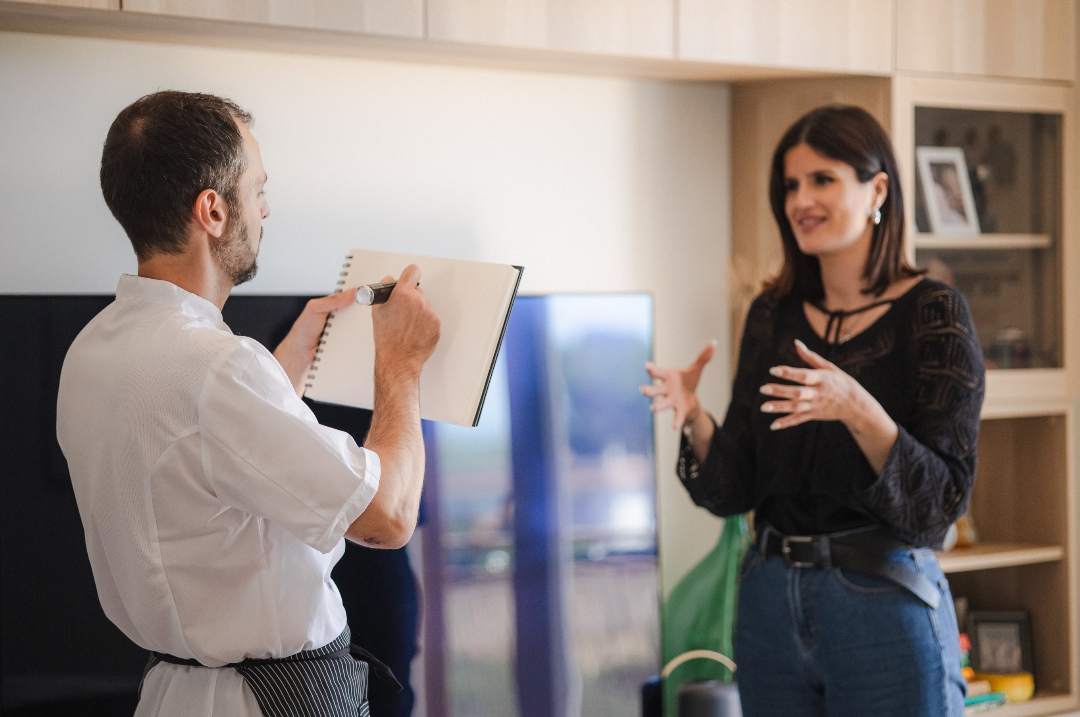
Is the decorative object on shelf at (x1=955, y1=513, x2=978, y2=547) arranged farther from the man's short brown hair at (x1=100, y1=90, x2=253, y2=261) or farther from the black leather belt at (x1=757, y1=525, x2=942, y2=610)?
the man's short brown hair at (x1=100, y1=90, x2=253, y2=261)

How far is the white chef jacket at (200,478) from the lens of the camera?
1.09 metres

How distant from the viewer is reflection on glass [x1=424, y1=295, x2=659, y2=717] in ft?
6.61

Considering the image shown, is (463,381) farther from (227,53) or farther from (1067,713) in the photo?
(1067,713)

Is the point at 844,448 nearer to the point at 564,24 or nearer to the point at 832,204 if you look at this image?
the point at 832,204

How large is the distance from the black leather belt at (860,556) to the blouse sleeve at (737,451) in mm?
167

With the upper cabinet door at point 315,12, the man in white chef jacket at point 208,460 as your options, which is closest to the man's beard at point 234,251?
the man in white chef jacket at point 208,460

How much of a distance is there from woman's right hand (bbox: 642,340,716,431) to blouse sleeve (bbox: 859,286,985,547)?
0.34m

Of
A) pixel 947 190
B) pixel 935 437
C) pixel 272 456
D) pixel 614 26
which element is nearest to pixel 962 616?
pixel 947 190

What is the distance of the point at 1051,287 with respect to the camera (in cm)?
250

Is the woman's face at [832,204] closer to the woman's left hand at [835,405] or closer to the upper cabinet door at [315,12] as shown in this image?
the woman's left hand at [835,405]

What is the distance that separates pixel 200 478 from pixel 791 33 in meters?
1.72

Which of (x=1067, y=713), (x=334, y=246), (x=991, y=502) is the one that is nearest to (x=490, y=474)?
(x=334, y=246)

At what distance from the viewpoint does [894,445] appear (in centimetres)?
157

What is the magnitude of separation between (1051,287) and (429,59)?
163cm
